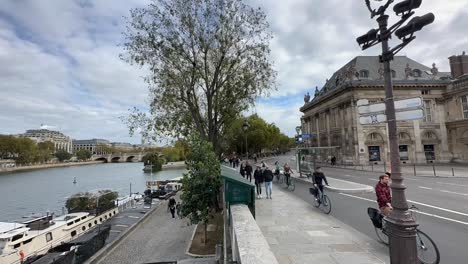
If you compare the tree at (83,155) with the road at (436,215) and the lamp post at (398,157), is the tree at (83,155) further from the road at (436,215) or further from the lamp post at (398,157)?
the lamp post at (398,157)

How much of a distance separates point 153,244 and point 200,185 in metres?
8.14

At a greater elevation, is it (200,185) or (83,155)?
(83,155)

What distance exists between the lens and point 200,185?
1282 cm

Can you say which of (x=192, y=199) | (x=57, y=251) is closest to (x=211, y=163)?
(x=192, y=199)

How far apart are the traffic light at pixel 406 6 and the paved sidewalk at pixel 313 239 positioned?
4791mm

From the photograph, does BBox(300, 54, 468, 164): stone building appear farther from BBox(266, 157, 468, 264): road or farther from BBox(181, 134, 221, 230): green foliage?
BBox(181, 134, 221, 230): green foliage

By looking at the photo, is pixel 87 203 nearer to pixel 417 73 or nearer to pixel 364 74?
pixel 364 74

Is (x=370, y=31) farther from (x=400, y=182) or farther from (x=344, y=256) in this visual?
(x=344, y=256)

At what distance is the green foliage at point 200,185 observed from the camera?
41.9 feet

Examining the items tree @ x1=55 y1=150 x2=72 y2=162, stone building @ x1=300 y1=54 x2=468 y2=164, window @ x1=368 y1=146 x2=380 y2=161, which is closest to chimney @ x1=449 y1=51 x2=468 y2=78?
stone building @ x1=300 y1=54 x2=468 y2=164

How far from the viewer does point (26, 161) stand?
375 feet

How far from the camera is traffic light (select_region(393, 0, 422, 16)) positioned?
4.14 meters

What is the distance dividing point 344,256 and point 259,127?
232 ft

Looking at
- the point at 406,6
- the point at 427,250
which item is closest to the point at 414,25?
the point at 406,6
